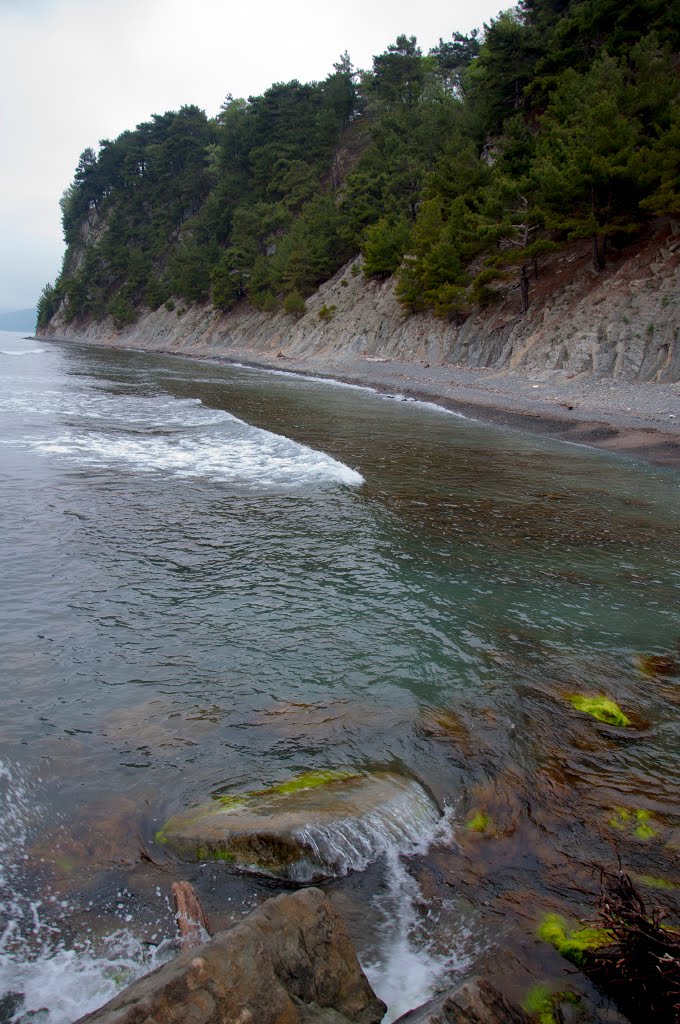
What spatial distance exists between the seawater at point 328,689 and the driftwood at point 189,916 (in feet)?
0.25

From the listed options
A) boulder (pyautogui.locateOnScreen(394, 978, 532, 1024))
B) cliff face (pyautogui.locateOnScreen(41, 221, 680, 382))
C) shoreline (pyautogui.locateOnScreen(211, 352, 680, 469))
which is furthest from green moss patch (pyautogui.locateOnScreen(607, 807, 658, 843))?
cliff face (pyautogui.locateOnScreen(41, 221, 680, 382))

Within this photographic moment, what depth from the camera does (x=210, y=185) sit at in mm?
94938

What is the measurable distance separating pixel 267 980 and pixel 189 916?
1.27 meters

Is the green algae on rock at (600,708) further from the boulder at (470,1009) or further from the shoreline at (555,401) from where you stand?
the shoreline at (555,401)

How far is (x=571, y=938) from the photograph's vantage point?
3305 mm

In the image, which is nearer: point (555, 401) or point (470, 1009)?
point (470, 1009)

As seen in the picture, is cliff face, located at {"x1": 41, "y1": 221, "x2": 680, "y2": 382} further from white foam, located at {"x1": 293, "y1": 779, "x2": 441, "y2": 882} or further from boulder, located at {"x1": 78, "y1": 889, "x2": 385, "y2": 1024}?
boulder, located at {"x1": 78, "y1": 889, "x2": 385, "y2": 1024}

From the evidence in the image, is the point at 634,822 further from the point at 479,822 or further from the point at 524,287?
the point at 524,287

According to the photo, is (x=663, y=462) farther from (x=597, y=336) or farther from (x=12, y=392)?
(x=12, y=392)

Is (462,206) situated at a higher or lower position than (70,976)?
higher

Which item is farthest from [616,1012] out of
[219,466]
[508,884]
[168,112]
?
[168,112]

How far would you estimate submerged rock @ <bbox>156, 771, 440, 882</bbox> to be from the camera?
3.82 meters

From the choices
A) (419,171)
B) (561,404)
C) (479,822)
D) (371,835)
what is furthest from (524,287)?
(371,835)

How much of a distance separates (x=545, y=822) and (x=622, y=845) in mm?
503
